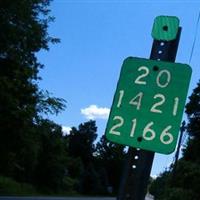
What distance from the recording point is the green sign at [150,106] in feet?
11.2

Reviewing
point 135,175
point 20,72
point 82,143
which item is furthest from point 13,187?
point 135,175

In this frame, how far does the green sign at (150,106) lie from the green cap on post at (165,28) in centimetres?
18

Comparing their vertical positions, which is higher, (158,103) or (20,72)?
(20,72)

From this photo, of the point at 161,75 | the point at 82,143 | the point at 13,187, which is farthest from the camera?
the point at 82,143

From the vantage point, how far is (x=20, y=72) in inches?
1100

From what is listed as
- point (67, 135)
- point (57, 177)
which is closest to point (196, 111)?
point (57, 177)

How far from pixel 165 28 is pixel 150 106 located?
50 centimetres

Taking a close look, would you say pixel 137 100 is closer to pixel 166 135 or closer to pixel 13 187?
pixel 166 135

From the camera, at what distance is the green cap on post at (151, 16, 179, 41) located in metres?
3.61

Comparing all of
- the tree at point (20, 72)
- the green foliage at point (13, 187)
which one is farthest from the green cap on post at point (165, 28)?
the green foliage at point (13, 187)

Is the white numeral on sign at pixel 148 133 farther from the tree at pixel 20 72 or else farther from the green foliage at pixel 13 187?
the green foliage at pixel 13 187

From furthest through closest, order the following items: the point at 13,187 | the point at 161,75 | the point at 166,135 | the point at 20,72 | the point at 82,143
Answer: the point at 82,143 < the point at 13,187 < the point at 20,72 < the point at 161,75 < the point at 166,135

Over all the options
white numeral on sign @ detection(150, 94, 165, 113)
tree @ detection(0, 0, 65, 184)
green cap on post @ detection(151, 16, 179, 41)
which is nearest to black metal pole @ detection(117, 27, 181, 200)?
white numeral on sign @ detection(150, 94, 165, 113)

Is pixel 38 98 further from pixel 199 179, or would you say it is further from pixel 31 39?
pixel 199 179
